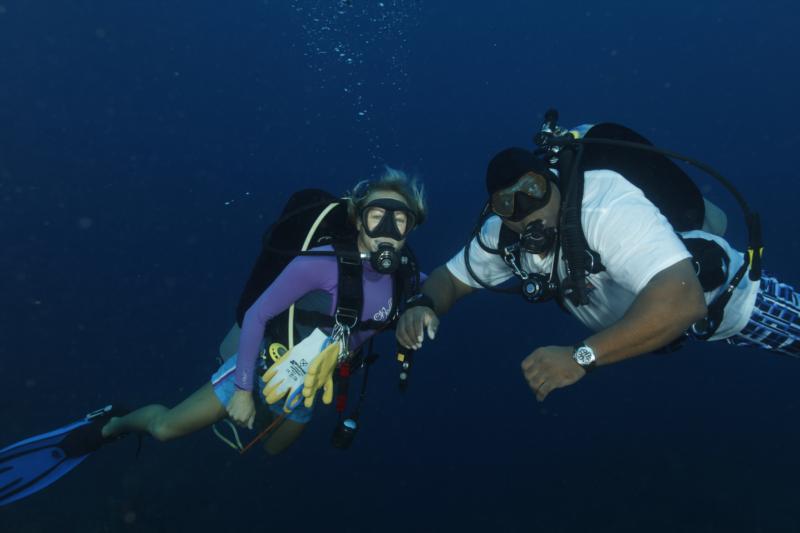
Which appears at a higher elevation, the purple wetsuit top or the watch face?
the purple wetsuit top

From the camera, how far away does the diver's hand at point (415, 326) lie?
2898mm

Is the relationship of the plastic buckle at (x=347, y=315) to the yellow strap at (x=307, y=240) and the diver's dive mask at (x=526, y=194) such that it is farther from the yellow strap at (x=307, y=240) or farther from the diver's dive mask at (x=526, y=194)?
the diver's dive mask at (x=526, y=194)

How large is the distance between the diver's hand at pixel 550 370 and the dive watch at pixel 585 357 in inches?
0.7

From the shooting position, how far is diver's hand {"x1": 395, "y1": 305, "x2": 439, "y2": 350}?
9.51 feet

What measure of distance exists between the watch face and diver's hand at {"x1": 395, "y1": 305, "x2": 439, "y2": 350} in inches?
40.9

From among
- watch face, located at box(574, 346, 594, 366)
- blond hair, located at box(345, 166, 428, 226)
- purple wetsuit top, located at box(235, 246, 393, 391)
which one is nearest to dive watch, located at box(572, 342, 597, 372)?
watch face, located at box(574, 346, 594, 366)

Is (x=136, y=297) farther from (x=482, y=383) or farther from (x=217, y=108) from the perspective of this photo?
(x=217, y=108)

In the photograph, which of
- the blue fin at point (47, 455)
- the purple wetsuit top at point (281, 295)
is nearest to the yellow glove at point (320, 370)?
the purple wetsuit top at point (281, 295)

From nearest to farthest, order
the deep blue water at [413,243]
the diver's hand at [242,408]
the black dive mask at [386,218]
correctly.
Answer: the black dive mask at [386,218], the diver's hand at [242,408], the deep blue water at [413,243]

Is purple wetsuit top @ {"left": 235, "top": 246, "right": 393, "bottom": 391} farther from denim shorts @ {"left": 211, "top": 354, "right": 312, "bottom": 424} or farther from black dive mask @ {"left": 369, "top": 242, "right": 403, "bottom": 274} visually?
denim shorts @ {"left": 211, "top": 354, "right": 312, "bottom": 424}

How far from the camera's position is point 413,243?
25.7m

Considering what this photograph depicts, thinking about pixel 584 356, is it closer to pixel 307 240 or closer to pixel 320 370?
pixel 320 370

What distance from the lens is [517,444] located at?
15852 mm

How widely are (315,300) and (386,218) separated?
95cm
